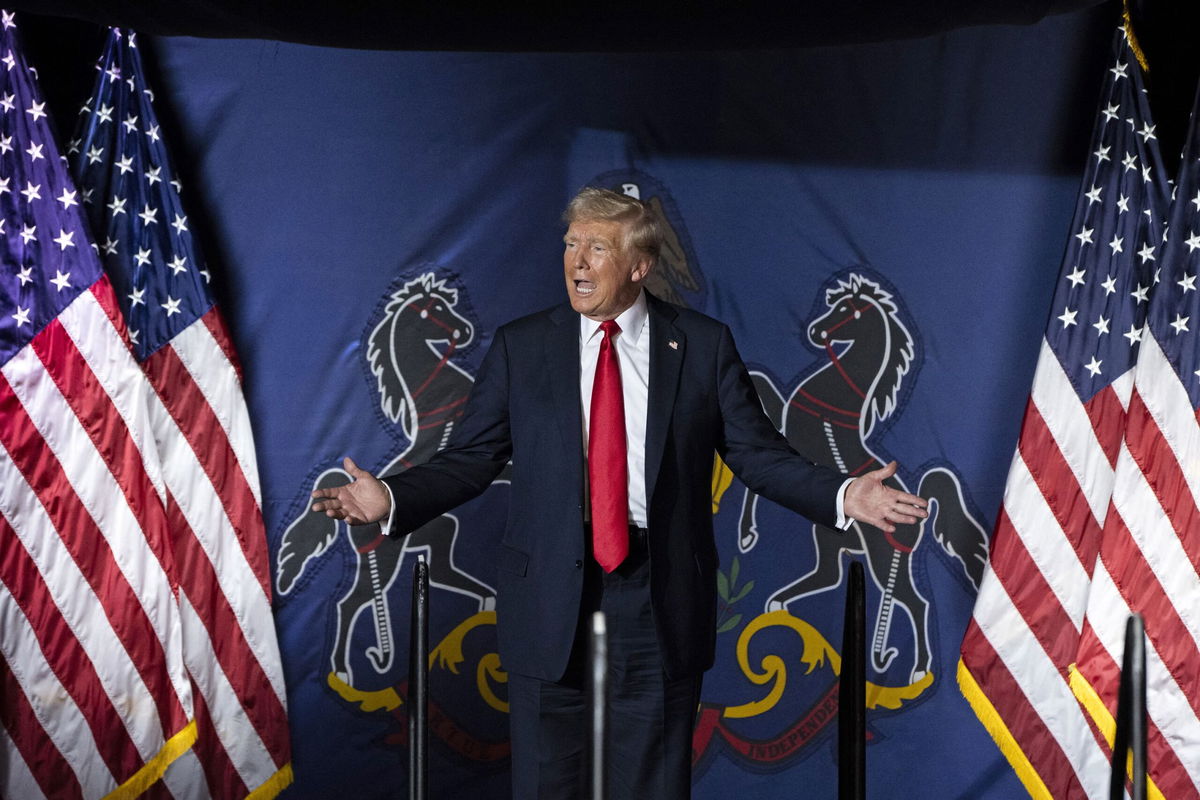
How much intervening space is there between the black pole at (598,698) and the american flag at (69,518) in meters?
1.61

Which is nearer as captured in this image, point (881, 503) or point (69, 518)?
point (881, 503)

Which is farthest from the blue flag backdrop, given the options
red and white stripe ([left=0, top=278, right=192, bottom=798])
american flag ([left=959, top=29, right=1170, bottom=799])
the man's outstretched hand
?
the man's outstretched hand

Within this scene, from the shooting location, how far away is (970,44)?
3766 millimetres

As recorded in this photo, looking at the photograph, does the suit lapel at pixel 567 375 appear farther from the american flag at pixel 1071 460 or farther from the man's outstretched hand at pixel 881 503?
the american flag at pixel 1071 460

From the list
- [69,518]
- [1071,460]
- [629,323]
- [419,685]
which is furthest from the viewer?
[1071,460]

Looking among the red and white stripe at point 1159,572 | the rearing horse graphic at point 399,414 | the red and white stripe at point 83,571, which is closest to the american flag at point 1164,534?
the red and white stripe at point 1159,572

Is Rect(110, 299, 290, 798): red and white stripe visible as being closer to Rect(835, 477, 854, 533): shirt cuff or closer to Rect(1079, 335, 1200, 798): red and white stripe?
Rect(835, 477, 854, 533): shirt cuff

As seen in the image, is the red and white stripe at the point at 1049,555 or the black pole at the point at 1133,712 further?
the red and white stripe at the point at 1049,555

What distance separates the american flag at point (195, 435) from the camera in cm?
328

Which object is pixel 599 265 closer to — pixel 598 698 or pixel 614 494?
pixel 614 494

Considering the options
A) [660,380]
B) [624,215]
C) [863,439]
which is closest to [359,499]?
[660,380]

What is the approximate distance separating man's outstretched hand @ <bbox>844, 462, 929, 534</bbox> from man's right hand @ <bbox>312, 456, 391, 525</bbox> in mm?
930

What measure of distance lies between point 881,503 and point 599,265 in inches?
29.3

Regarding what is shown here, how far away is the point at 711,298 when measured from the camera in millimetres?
3736
